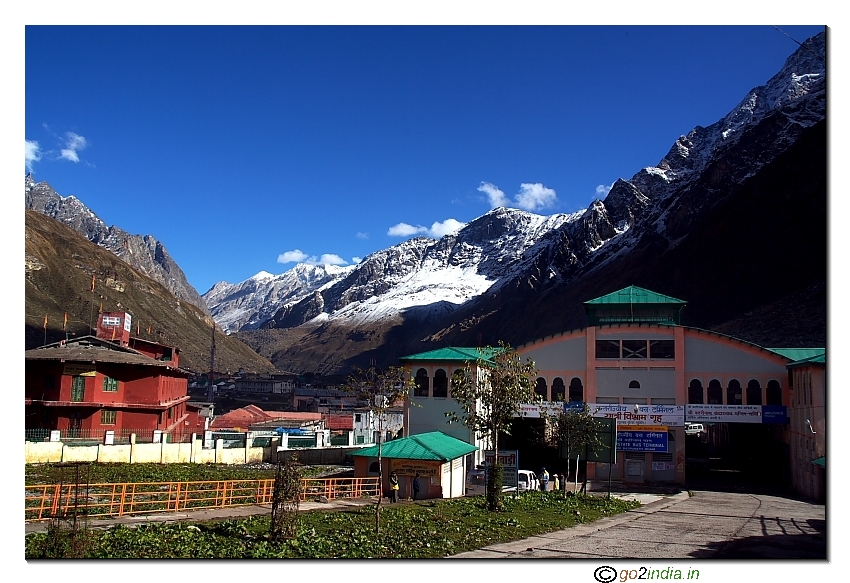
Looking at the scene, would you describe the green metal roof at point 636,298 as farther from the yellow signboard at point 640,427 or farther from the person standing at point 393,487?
the person standing at point 393,487

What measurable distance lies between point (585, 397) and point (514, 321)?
448 feet

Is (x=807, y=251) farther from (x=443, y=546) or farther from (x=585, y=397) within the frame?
(x=443, y=546)

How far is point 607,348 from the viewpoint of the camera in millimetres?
39062

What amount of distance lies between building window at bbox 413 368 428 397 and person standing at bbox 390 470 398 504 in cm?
1197

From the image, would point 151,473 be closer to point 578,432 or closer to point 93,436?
point 93,436

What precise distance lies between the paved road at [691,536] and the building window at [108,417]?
97.4 feet

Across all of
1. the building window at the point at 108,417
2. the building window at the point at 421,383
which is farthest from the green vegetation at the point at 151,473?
the building window at the point at 108,417

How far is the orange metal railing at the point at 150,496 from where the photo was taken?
18062 millimetres

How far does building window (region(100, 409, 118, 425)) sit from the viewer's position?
133 feet

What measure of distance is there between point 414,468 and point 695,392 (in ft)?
60.9

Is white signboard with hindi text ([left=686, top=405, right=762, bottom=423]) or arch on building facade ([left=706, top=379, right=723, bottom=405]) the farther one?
arch on building facade ([left=706, top=379, right=723, bottom=405])

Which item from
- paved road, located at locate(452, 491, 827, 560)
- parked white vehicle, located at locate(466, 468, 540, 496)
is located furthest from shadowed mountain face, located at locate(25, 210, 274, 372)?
paved road, located at locate(452, 491, 827, 560)

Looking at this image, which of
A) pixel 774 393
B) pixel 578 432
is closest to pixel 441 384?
pixel 578 432

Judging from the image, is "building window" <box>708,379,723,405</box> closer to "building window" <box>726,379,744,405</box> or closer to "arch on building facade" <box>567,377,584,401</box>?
"building window" <box>726,379,744,405</box>
